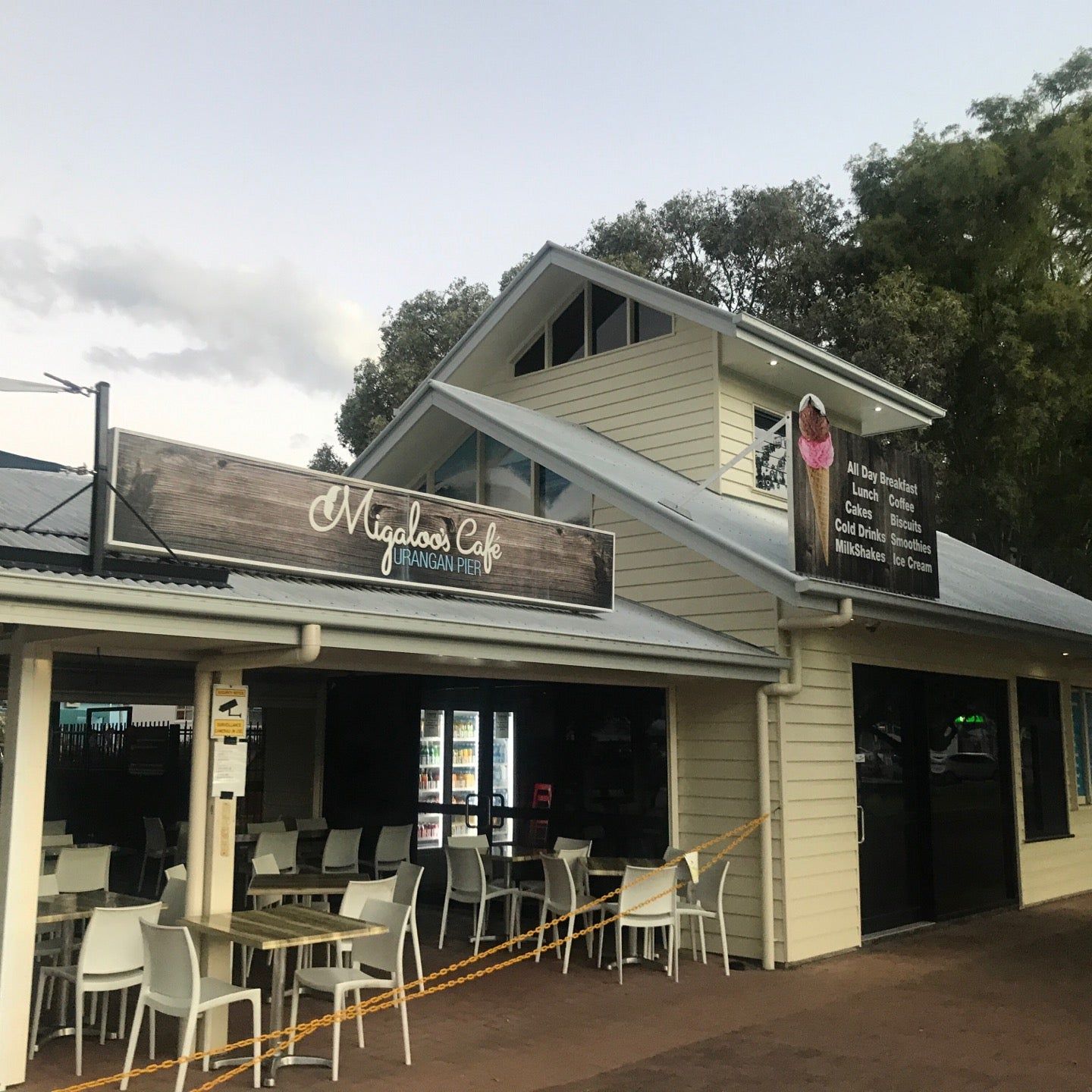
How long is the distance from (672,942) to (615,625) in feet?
8.27

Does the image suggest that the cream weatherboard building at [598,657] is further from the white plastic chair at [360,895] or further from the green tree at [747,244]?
the green tree at [747,244]

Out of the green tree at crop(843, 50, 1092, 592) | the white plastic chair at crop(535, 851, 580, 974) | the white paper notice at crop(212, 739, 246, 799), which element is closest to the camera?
the white paper notice at crop(212, 739, 246, 799)

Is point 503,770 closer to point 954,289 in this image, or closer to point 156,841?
point 156,841

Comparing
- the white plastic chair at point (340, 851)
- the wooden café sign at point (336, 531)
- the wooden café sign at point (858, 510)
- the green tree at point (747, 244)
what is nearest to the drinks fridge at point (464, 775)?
the white plastic chair at point (340, 851)

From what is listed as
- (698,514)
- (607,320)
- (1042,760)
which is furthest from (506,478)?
(1042,760)

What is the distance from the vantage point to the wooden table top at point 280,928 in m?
5.93

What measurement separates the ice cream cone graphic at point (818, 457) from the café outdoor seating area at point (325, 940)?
2938 millimetres

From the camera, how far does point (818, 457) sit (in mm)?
9422

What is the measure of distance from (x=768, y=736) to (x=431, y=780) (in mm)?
4152

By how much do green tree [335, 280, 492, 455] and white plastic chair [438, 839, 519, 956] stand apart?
18.4 m

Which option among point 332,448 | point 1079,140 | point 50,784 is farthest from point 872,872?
point 332,448

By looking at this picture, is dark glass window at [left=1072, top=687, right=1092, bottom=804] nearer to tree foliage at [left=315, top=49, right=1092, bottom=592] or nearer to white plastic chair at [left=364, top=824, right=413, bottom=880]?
white plastic chair at [left=364, top=824, right=413, bottom=880]

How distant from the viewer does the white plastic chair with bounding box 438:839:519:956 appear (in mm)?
9453

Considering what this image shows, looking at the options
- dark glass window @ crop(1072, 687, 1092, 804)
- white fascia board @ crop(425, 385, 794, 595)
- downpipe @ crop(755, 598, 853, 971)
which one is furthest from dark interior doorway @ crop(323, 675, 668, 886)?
dark glass window @ crop(1072, 687, 1092, 804)
